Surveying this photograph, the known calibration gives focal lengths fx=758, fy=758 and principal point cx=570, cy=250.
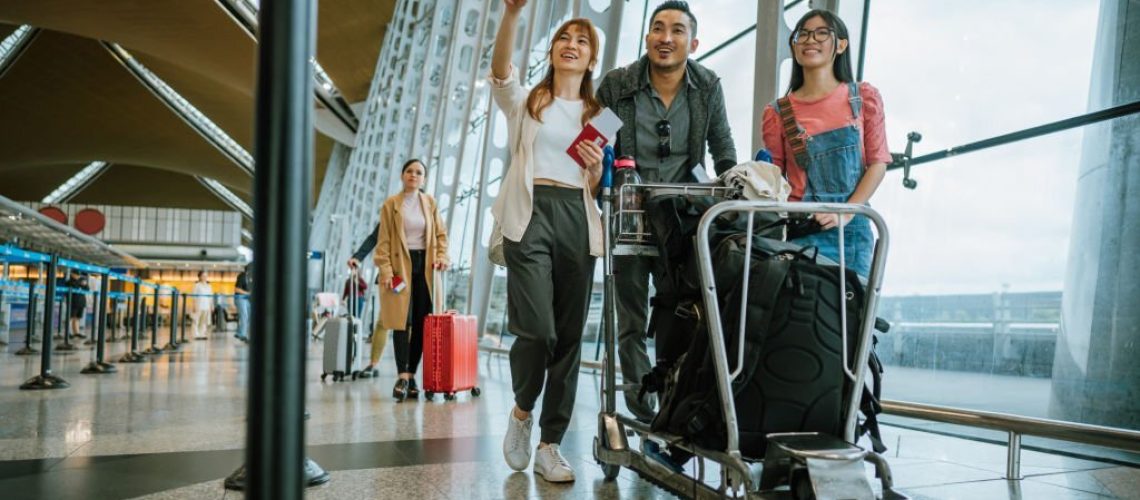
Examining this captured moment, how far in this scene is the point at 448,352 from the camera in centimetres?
513

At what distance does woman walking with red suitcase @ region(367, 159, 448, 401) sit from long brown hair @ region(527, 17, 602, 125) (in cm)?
279

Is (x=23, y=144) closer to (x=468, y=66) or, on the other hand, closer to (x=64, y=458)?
(x=468, y=66)

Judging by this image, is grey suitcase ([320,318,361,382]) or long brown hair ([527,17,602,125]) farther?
grey suitcase ([320,318,361,382])

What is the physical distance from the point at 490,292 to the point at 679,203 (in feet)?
27.4

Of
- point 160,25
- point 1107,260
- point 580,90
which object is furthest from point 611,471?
point 160,25

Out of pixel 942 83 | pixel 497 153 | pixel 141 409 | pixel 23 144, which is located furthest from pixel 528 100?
pixel 23 144

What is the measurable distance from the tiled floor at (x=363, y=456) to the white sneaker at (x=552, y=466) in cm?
4

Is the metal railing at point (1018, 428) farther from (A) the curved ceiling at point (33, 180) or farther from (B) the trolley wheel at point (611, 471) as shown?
(A) the curved ceiling at point (33, 180)

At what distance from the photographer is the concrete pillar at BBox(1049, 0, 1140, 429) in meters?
3.28

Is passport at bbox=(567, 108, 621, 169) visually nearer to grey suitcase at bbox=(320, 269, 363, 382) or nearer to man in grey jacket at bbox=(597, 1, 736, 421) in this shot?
man in grey jacket at bbox=(597, 1, 736, 421)

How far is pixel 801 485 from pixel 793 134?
4.44 feet

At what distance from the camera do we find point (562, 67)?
9.19 ft

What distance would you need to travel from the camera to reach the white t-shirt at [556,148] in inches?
107

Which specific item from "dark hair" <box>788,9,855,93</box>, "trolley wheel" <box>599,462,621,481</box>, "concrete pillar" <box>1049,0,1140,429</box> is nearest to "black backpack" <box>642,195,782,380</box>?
"trolley wheel" <box>599,462,621,481</box>
